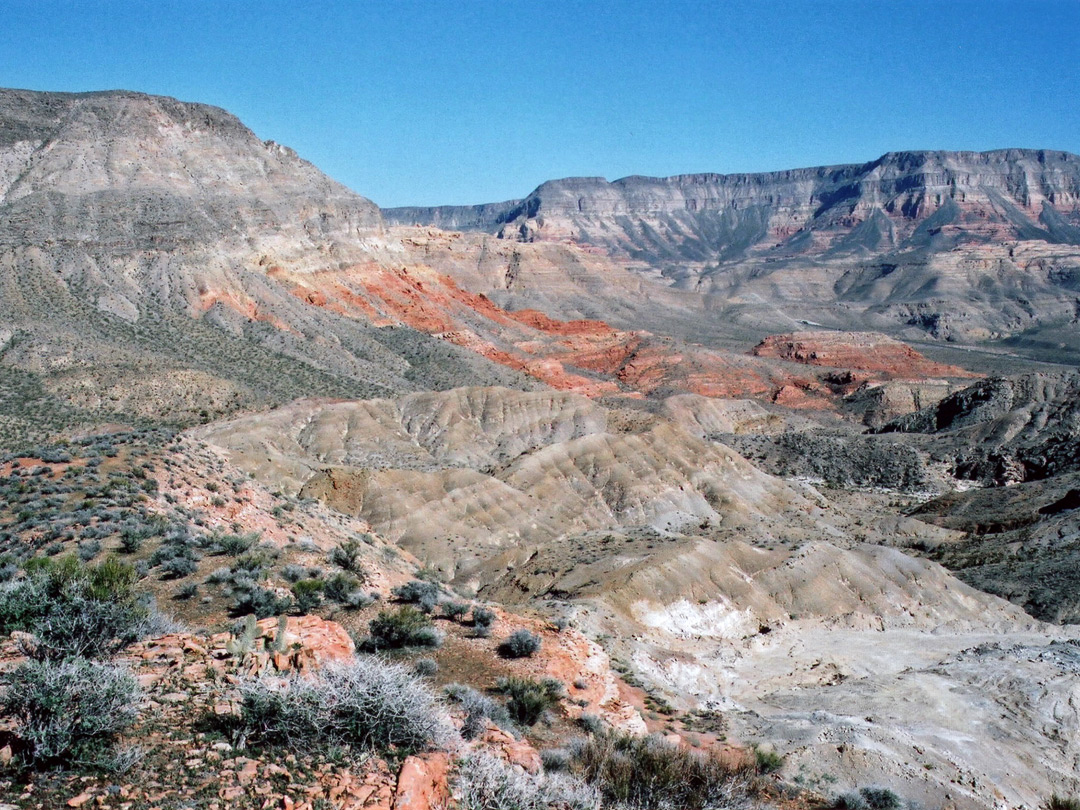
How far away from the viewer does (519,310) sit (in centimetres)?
14625

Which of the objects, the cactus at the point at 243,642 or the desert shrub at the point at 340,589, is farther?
the desert shrub at the point at 340,589

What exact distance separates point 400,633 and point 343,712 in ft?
15.8

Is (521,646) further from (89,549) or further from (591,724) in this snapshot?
(89,549)

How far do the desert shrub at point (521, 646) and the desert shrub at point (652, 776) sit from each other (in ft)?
9.82

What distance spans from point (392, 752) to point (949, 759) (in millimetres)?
14366

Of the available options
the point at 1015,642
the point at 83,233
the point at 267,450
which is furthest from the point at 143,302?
the point at 1015,642

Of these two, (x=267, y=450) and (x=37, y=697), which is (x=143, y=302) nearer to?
(x=267, y=450)

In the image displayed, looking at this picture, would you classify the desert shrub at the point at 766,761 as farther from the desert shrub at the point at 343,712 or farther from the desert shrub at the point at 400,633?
the desert shrub at the point at 343,712

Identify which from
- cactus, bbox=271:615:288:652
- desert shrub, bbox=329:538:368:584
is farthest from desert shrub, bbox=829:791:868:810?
desert shrub, bbox=329:538:368:584

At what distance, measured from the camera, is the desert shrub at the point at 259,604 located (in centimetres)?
1447

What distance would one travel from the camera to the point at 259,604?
47.7ft

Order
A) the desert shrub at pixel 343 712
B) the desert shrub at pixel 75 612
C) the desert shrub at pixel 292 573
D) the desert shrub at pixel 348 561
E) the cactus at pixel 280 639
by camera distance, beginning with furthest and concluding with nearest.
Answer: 1. the desert shrub at pixel 348 561
2. the desert shrub at pixel 292 573
3. the cactus at pixel 280 639
4. the desert shrub at pixel 75 612
5. the desert shrub at pixel 343 712

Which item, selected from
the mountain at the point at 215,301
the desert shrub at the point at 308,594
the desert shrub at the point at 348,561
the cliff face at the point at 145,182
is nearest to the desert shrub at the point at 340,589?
the desert shrub at the point at 308,594

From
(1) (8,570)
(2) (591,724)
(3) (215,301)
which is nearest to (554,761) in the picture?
(2) (591,724)
